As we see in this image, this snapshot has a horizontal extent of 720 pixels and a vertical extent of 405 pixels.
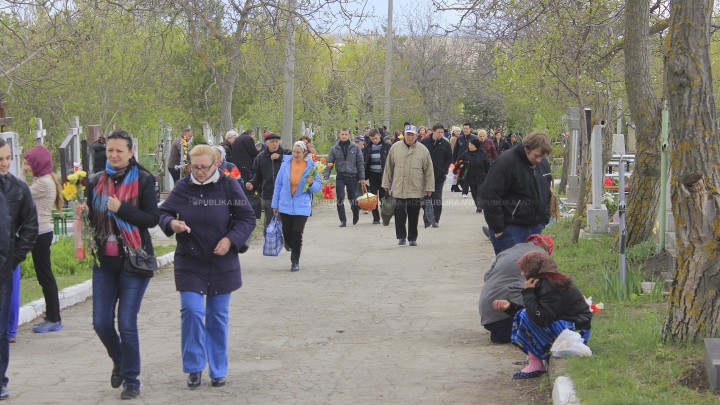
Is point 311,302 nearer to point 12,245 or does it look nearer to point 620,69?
point 12,245

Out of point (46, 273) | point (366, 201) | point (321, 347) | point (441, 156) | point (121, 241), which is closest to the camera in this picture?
point (121, 241)

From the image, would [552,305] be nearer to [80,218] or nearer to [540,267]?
[540,267]

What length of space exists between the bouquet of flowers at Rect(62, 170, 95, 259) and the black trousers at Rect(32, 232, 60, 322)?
7.15ft

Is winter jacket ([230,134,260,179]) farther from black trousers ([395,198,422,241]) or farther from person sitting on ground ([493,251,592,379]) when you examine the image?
person sitting on ground ([493,251,592,379])

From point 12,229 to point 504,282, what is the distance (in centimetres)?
388

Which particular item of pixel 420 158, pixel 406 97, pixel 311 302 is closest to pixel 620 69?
pixel 420 158

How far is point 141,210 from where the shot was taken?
613cm

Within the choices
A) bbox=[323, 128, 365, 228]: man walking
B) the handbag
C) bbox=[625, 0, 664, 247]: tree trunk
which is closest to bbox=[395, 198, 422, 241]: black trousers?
bbox=[323, 128, 365, 228]: man walking

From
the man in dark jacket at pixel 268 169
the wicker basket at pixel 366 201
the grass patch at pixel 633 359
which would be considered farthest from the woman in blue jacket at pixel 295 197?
the wicker basket at pixel 366 201

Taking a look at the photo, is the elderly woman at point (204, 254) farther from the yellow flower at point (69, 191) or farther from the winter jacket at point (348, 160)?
the winter jacket at point (348, 160)

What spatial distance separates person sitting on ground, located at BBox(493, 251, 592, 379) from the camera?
6.29m

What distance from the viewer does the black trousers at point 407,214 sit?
14.2 m

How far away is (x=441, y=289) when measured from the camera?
1066cm

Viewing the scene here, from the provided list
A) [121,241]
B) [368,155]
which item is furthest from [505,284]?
[368,155]
